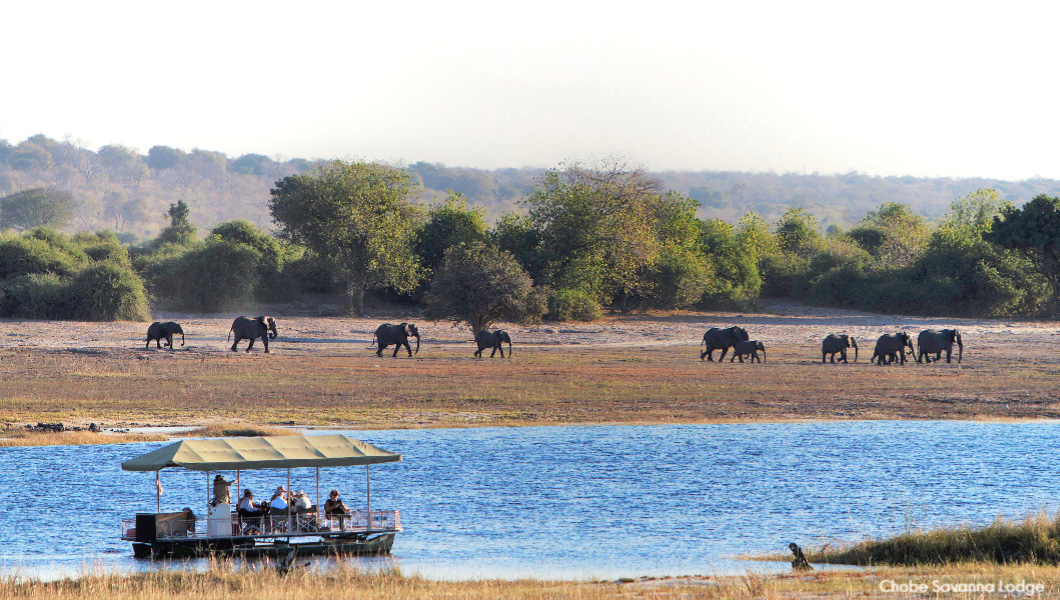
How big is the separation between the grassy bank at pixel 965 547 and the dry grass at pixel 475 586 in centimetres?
99

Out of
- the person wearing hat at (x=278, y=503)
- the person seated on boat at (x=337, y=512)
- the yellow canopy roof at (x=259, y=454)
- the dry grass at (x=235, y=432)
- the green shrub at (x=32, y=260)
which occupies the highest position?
the green shrub at (x=32, y=260)

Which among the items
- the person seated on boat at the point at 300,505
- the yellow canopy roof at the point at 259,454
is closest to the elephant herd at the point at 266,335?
the yellow canopy roof at the point at 259,454

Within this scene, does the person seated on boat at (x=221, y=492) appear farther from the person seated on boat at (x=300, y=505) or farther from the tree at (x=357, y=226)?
the tree at (x=357, y=226)

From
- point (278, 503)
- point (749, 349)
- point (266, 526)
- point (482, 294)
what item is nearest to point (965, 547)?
point (278, 503)

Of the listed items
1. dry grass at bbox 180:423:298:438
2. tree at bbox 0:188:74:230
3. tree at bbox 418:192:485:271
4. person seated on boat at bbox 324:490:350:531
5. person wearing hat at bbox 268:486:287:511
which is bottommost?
person seated on boat at bbox 324:490:350:531

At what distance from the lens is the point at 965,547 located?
61.5ft

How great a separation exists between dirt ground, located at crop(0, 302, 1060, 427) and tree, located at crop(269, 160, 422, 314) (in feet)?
36.6

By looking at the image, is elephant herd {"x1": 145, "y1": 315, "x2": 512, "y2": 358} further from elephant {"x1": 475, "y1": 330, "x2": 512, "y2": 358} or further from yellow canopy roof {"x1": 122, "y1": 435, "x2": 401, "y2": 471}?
yellow canopy roof {"x1": 122, "y1": 435, "x2": 401, "y2": 471}

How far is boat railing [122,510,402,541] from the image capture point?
20297 millimetres

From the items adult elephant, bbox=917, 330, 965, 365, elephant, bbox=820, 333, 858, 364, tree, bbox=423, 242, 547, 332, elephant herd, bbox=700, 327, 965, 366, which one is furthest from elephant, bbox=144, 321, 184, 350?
adult elephant, bbox=917, 330, 965, 365

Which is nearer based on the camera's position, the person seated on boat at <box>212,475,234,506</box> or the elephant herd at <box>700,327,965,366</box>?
the person seated on boat at <box>212,475,234,506</box>

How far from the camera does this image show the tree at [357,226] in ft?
251

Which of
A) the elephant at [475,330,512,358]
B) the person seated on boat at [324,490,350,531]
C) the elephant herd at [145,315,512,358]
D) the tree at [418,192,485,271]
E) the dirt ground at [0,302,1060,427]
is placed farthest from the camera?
the tree at [418,192,485,271]

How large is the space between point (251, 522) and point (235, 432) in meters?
10.2
